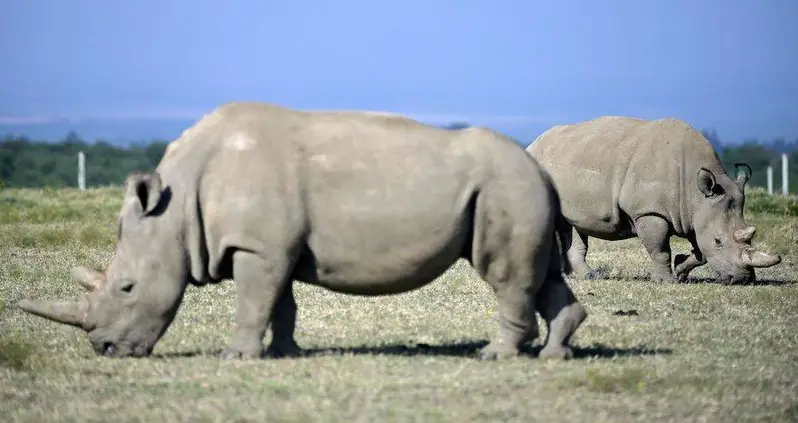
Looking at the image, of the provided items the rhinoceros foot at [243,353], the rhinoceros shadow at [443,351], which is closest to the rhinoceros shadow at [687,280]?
the rhinoceros shadow at [443,351]

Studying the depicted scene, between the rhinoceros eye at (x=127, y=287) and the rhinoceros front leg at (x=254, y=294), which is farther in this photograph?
the rhinoceros eye at (x=127, y=287)

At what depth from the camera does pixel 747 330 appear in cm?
1206

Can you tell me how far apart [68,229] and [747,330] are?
10601 mm

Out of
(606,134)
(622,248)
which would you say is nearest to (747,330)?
(606,134)

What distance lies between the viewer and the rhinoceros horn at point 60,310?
10156 mm

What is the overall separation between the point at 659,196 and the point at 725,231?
0.79 metres

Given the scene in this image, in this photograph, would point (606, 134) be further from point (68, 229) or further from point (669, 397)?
point (669, 397)

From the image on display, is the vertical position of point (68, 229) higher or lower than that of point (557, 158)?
lower

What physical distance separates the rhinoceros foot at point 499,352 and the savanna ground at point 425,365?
0.35 ft

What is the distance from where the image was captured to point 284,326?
10.4 metres

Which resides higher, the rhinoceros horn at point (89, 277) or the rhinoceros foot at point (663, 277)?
the rhinoceros horn at point (89, 277)

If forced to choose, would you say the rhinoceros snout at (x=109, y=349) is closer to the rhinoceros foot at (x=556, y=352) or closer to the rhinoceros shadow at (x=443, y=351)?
the rhinoceros shadow at (x=443, y=351)

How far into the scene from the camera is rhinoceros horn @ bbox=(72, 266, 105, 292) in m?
10.2

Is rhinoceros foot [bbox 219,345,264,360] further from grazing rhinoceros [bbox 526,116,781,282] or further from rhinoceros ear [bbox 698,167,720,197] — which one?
rhinoceros ear [bbox 698,167,720,197]
